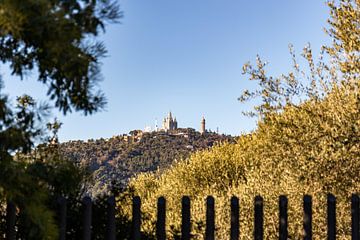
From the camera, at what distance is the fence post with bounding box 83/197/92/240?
319 inches

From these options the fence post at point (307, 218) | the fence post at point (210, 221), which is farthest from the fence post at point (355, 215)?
the fence post at point (210, 221)

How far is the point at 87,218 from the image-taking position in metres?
8.12

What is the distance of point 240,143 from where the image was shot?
37.9m

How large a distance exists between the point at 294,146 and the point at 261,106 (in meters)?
1.63

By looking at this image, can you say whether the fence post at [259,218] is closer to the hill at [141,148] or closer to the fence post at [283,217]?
the fence post at [283,217]

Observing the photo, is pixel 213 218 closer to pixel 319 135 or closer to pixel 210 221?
pixel 210 221

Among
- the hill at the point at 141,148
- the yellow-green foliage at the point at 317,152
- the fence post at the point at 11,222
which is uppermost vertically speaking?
the hill at the point at 141,148

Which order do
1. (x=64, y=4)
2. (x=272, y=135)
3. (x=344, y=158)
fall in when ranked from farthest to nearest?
(x=272, y=135)
(x=344, y=158)
(x=64, y=4)

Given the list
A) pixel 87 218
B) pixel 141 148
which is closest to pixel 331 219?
pixel 87 218

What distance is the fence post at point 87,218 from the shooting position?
810 cm

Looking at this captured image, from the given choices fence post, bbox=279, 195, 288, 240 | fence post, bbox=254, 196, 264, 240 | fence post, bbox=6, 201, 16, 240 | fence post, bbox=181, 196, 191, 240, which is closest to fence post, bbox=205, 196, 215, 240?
fence post, bbox=181, 196, 191, 240

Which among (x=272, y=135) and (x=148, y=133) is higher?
(x=148, y=133)

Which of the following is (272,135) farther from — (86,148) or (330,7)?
(86,148)

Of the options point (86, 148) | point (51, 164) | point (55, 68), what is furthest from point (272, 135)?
point (86, 148)
